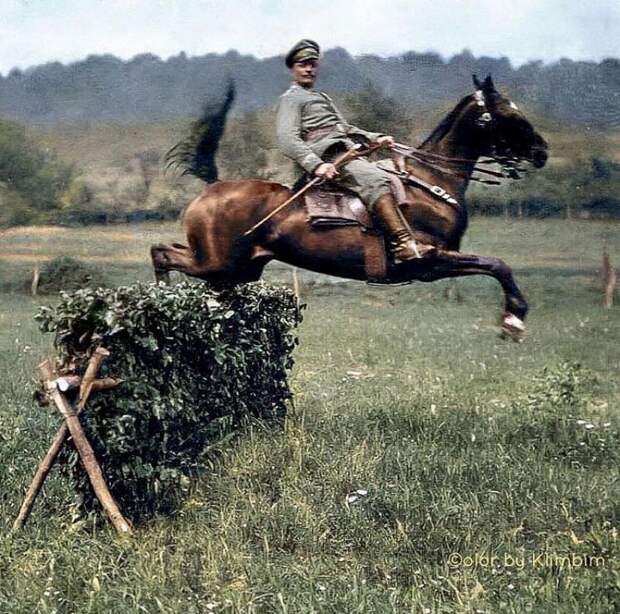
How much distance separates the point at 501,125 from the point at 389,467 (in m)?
1.99

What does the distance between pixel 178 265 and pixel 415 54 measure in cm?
181

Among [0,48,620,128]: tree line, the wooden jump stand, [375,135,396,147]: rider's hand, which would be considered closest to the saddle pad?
[375,135,396,147]: rider's hand

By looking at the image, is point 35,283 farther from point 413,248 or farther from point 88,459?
point 413,248

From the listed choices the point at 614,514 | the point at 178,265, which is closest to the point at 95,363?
the point at 178,265

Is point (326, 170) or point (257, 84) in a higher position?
point (257, 84)

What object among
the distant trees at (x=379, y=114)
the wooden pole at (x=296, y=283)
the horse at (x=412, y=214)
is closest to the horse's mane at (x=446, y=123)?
the horse at (x=412, y=214)

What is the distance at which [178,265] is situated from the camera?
227 inches

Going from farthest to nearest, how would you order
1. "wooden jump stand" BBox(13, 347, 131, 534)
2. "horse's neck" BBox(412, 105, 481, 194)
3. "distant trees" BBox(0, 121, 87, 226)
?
"distant trees" BBox(0, 121, 87, 226), "horse's neck" BBox(412, 105, 481, 194), "wooden jump stand" BBox(13, 347, 131, 534)

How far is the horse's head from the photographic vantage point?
541 centimetres

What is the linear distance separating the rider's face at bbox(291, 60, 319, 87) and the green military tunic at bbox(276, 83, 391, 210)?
4cm

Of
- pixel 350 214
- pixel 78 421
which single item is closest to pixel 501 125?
pixel 350 214

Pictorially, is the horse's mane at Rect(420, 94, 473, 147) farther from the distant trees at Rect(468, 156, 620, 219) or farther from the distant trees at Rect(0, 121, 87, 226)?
the distant trees at Rect(0, 121, 87, 226)

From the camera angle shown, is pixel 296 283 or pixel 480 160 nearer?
pixel 480 160

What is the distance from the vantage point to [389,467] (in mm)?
5574
